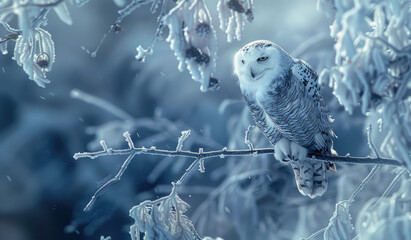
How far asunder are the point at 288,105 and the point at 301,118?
0.10 meters

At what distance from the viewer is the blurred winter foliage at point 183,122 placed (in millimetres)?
955

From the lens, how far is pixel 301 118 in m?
1.65

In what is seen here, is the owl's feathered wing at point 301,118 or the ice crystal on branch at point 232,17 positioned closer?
the ice crystal on branch at point 232,17

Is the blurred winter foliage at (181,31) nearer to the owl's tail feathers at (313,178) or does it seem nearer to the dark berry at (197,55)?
the dark berry at (197,55)

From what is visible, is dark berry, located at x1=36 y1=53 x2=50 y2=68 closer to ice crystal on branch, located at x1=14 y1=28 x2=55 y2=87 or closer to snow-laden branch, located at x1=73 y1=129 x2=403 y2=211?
ice crystal on branch, located at x1=14 y1=28 x2=55 y2=87

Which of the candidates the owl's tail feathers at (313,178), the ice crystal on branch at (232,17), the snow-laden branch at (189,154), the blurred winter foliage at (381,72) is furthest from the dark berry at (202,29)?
the owl's tail feathers at (313,178)

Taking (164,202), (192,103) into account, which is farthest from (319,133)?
(192,103)

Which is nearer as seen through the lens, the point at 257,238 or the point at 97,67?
the point at 257,238

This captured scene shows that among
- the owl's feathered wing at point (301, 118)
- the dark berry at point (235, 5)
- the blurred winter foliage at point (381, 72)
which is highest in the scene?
the owl's feathered wing at point (301, 118)

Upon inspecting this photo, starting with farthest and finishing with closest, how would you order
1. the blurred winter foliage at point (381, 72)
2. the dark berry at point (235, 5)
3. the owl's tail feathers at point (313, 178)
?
1. the owl's tail feathers at point (313, 178)
2. the dark berry at point (235, 5)
3. the blurred winter foliage at point (381, 72)

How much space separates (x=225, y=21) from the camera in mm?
1186

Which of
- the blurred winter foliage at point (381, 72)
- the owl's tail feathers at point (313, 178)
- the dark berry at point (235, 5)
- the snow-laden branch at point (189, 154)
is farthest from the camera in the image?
the owl's tail feathers at point (313, 178)

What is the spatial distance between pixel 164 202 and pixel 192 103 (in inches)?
138

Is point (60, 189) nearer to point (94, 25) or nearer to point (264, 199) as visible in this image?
point (94, 25)
